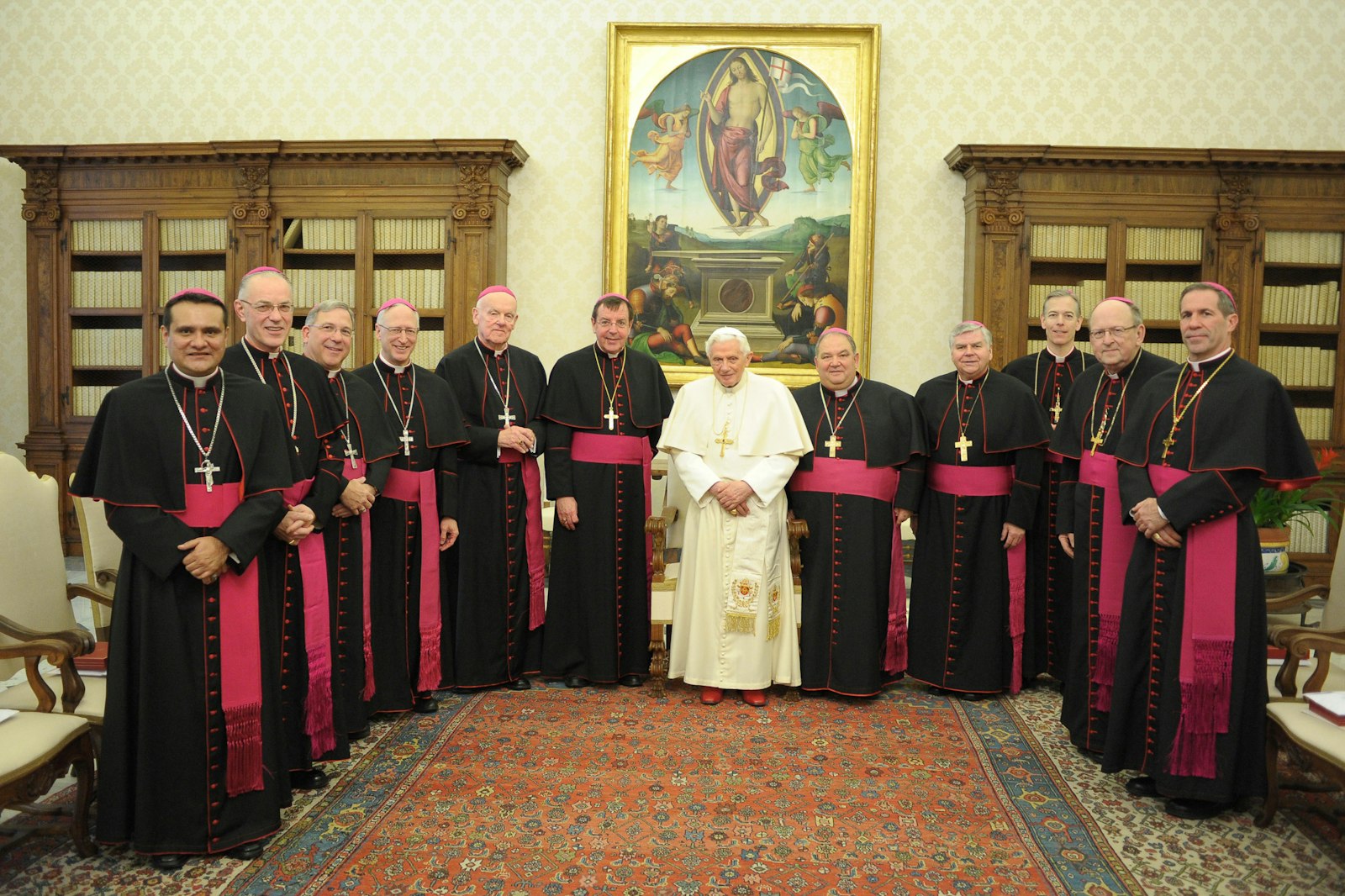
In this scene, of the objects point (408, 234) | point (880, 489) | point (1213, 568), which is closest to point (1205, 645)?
point (1213, 568)

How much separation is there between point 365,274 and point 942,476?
15.3 ft

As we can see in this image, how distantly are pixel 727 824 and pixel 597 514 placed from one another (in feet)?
6.59

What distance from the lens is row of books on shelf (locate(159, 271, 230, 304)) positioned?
303 inches

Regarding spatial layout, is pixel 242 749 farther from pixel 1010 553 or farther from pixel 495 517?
pixel 1010 553

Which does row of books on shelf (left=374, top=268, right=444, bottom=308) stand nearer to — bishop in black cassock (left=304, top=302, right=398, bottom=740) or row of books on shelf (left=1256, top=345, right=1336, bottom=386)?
bishop in black cassock (left=304, top=302, right=398, bottom=740)

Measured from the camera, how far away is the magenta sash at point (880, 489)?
485 cm

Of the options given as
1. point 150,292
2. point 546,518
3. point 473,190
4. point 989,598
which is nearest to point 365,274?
point 473,190

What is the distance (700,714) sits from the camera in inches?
179

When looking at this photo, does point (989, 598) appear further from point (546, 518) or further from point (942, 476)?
point (546, 518)

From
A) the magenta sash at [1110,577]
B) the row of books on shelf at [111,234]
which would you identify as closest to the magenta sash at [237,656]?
the magenta sash at [1110,577]

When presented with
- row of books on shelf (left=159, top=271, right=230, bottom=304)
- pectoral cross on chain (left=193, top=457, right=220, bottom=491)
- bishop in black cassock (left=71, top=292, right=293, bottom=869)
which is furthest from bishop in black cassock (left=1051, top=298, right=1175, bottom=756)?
row of books on shelf (left=159, top=271, right=230, bottom=304)

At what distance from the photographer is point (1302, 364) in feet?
24.1

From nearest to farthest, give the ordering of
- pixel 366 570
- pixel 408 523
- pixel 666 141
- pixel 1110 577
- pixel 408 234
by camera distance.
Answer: pixel 1110 577 → pixel 366 570 → pixel 408 523 → pixel 408 234 → pixel 666 141

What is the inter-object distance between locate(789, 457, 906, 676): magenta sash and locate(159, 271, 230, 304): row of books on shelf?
512cm
